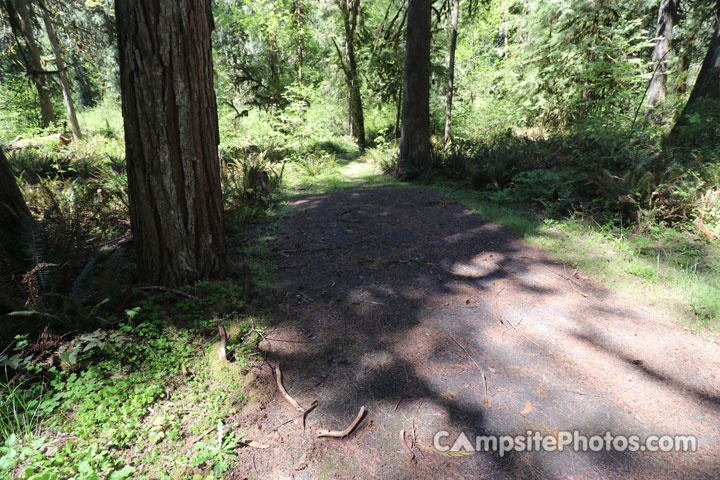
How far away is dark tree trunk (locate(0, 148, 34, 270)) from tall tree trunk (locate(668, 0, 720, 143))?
1037cm

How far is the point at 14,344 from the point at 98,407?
2.71 ft

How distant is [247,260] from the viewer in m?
3.69

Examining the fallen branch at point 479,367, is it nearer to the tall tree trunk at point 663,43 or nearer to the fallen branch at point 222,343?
the fallen branch at point 222,343

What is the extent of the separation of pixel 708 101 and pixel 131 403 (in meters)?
10.6

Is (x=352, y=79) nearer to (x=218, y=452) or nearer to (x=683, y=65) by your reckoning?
(x=218, y=452)

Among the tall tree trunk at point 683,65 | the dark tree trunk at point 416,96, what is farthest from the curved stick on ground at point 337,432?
the tall tree trunk at point 683,65

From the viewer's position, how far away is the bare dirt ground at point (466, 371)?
1.68 meters

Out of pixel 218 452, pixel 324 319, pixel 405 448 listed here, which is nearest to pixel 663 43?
pixel 324 319

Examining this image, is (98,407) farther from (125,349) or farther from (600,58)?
(600,58)

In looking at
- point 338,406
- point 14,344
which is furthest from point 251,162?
point 338,406

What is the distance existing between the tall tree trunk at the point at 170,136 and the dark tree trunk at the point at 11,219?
866 millimetres

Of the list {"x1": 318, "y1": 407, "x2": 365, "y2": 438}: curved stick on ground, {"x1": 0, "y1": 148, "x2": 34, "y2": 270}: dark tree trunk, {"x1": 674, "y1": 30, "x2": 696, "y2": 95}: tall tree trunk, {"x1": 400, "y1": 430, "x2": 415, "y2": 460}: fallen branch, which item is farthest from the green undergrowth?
{"x1": 674, "y1": 30, "x2": 696, "y2": 95}: tall tree trunk

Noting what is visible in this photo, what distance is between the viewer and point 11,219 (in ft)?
9.02

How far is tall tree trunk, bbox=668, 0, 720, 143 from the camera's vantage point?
6.61m
